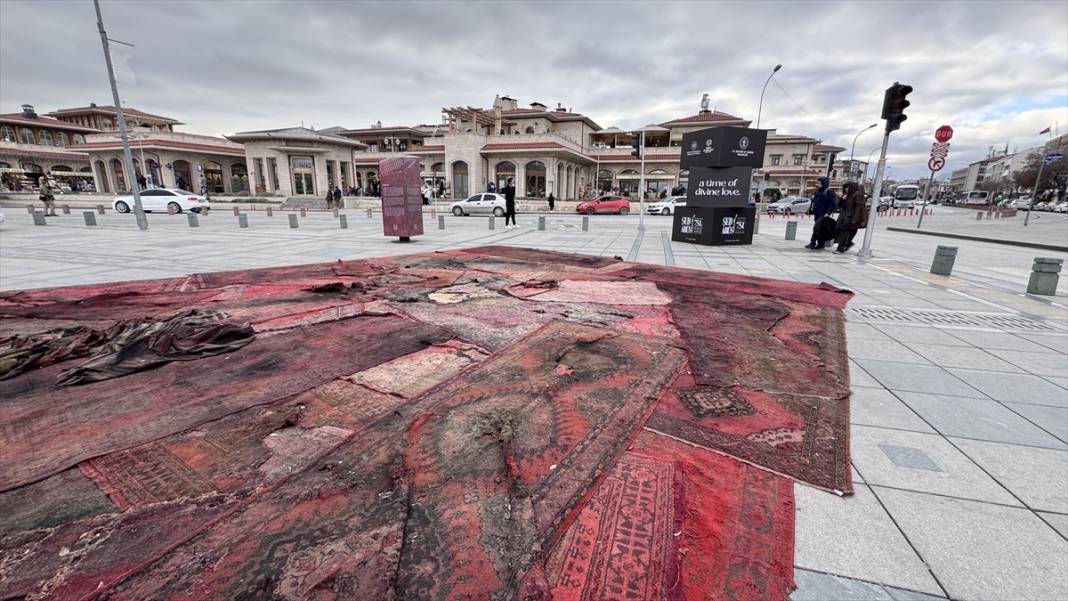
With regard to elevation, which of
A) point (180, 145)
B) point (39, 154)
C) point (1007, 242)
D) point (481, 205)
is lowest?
point (1007, 242)

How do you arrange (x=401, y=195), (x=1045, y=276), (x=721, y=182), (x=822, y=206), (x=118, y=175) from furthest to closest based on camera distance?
(x=118, y=175) → (x=401, y=195) → (x=721, y=182) → (x=822, y=206) → (x=1045, y=276)

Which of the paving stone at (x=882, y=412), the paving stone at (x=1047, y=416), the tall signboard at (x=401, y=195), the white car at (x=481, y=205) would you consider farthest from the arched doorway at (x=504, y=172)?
the paving stone at (x=1047, y=416)

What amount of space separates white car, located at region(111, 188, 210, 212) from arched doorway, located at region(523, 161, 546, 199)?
23.6 m

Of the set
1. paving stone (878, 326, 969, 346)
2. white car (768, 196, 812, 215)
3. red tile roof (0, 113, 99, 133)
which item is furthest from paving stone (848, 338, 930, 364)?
red tile roof (0, 113, 99, 133)

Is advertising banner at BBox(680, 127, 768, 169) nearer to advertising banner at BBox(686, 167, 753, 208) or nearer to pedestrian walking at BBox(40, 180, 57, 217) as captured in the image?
advertising banner at BBox(686, 167, 753, 208)

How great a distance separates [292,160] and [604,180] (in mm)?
30578

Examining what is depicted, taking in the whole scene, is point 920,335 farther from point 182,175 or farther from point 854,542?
point 182,175

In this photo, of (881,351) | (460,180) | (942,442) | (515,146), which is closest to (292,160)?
(460,180)

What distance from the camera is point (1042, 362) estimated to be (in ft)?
13.7

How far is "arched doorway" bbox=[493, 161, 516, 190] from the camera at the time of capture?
3917 centimetres

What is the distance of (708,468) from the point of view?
7.85ft

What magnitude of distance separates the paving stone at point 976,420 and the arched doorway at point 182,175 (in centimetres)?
5393

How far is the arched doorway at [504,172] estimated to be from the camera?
39.2 meters

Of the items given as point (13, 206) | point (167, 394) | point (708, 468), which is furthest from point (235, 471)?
point (13, 206)
